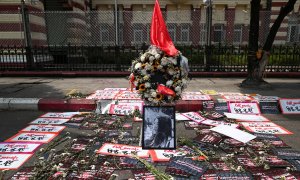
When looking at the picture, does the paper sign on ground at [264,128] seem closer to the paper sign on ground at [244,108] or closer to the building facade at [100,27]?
the paper sign on ground at [244,108]

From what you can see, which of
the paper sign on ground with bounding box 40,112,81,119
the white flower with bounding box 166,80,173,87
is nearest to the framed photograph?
the white flower with bounding box 166,80,173,87

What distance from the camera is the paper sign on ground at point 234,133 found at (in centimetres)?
473

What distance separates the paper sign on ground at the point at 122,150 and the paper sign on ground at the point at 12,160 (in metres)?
1.18

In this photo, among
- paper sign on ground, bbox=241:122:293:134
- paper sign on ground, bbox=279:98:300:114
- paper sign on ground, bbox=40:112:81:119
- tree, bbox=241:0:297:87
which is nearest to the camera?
paper sign on ground, bbox=241:122:293:134

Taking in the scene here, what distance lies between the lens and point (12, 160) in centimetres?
388

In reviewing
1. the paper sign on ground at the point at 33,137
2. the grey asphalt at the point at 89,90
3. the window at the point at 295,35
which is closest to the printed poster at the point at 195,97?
the grey asphalt at the point at 89,90

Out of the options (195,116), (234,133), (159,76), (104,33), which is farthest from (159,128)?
(104,33)

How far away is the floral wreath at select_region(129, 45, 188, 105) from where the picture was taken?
4.03 m

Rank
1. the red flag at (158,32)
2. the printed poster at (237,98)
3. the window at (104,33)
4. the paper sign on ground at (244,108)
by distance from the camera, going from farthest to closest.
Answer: the window at (104,33) < the printed poster at (237,98) < the paper sign on ground at (244,108) < the red flag at (158,32)

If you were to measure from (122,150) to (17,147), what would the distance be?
1874 millimetres

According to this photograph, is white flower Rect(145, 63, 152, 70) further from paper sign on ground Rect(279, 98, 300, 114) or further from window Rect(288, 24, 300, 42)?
window Rect(288, 24, 300, 42)

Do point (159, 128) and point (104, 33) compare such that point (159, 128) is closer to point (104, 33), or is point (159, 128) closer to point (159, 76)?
point (159, 76)

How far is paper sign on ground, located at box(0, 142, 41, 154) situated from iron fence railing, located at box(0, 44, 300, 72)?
7.30 m

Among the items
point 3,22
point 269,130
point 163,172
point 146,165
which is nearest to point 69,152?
point 146,165
